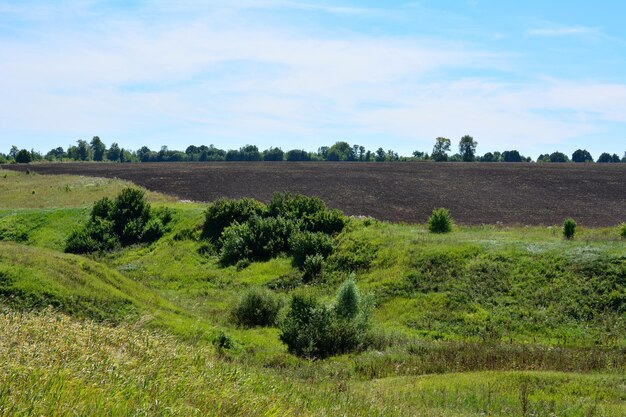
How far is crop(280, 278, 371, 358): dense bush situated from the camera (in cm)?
2386

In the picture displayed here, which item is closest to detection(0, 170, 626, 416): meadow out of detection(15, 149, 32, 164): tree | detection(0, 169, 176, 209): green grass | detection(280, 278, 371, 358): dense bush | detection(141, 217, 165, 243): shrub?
detection(280, 278, 371, 358): dense bush

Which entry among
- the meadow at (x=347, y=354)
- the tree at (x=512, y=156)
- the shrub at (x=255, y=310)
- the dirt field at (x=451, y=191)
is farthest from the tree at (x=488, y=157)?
the shrub at (x=255, y=310)

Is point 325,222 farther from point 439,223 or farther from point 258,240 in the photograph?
point 439,223

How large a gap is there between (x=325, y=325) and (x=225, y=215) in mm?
24169

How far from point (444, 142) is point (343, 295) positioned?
17411 cm

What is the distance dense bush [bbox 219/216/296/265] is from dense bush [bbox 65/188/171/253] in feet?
31.6

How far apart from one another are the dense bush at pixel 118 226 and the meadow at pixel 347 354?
A: 1.28 meters

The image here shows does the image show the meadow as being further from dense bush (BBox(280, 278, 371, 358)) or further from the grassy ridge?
dense bush (BBox(280, 278, 371, 358))

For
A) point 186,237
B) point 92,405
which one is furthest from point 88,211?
point 92,405

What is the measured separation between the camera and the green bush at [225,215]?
46.8m

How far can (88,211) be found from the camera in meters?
54.8

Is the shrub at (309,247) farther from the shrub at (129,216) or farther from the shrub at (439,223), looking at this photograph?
the shrub at (129,216)

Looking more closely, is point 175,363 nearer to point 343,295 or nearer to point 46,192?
point 343,295

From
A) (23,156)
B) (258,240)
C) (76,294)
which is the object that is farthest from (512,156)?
(76,294)
